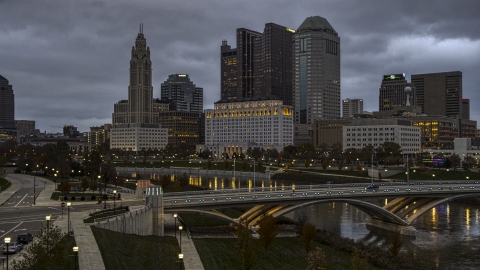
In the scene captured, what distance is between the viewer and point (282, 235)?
232 ft

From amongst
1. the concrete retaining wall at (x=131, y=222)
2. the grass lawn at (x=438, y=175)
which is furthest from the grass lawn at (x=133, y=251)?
the grass lawn at (x=438, y=175)

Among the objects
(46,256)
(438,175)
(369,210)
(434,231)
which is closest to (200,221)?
(369,210)

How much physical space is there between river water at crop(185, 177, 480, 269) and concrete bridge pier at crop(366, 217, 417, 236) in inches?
33.0

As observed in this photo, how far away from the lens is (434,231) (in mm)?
78812

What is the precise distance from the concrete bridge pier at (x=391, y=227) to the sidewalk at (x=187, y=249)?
30930mm

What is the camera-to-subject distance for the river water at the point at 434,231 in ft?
209

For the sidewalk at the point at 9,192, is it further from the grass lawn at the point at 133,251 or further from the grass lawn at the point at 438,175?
the grass lawn at the point at 438,175

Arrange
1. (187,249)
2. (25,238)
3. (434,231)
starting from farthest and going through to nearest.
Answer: (434,231)
(187,249)
(25,238)

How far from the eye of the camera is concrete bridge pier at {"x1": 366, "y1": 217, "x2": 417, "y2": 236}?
7594 cm

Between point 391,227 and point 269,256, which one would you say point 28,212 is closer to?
point 269,256

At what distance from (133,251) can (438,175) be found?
11447cm

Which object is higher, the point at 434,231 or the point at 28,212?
the point at 28,212

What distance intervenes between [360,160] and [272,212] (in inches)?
4837

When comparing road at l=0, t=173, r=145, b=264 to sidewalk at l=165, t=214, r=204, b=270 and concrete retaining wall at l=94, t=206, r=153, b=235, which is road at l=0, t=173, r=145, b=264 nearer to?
sidewalk at l=165, t=214, r=204, b=270
